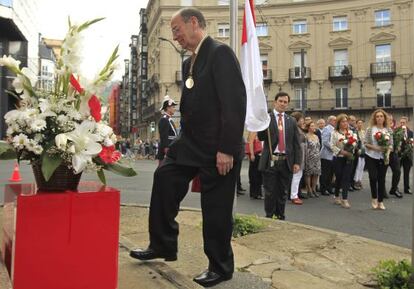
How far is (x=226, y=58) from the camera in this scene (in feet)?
11.3

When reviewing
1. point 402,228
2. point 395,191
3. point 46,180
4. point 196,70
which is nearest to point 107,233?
point 46,180

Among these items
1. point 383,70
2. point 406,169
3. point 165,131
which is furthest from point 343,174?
point 383,70

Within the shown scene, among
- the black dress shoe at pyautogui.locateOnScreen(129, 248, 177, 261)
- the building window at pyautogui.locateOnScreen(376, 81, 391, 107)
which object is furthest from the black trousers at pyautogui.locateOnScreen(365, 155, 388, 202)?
the building window at pyautogui.locateOnScreen(376, 81, 391, 107)

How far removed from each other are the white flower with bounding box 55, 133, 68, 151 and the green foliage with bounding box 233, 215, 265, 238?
3.15 m

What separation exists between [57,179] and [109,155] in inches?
13.5

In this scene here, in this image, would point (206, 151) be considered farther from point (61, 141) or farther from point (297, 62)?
point (297, 62)

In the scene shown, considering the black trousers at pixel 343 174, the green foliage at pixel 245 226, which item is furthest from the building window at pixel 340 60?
the green foliage at pixel 245 226

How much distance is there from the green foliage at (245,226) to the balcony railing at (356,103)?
41.1 metres

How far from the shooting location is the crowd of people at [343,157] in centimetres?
868

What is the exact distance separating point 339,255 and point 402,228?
2.59 metres

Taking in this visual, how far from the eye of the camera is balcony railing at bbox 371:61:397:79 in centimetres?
4444

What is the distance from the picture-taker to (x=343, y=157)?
29.9 ft

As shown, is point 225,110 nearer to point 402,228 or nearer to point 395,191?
point 402,228

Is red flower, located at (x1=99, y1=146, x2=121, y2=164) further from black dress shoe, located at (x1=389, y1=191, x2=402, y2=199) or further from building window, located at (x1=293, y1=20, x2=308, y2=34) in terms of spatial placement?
building window, located at (x1=293, y1=20, x2=308, y2=34)
